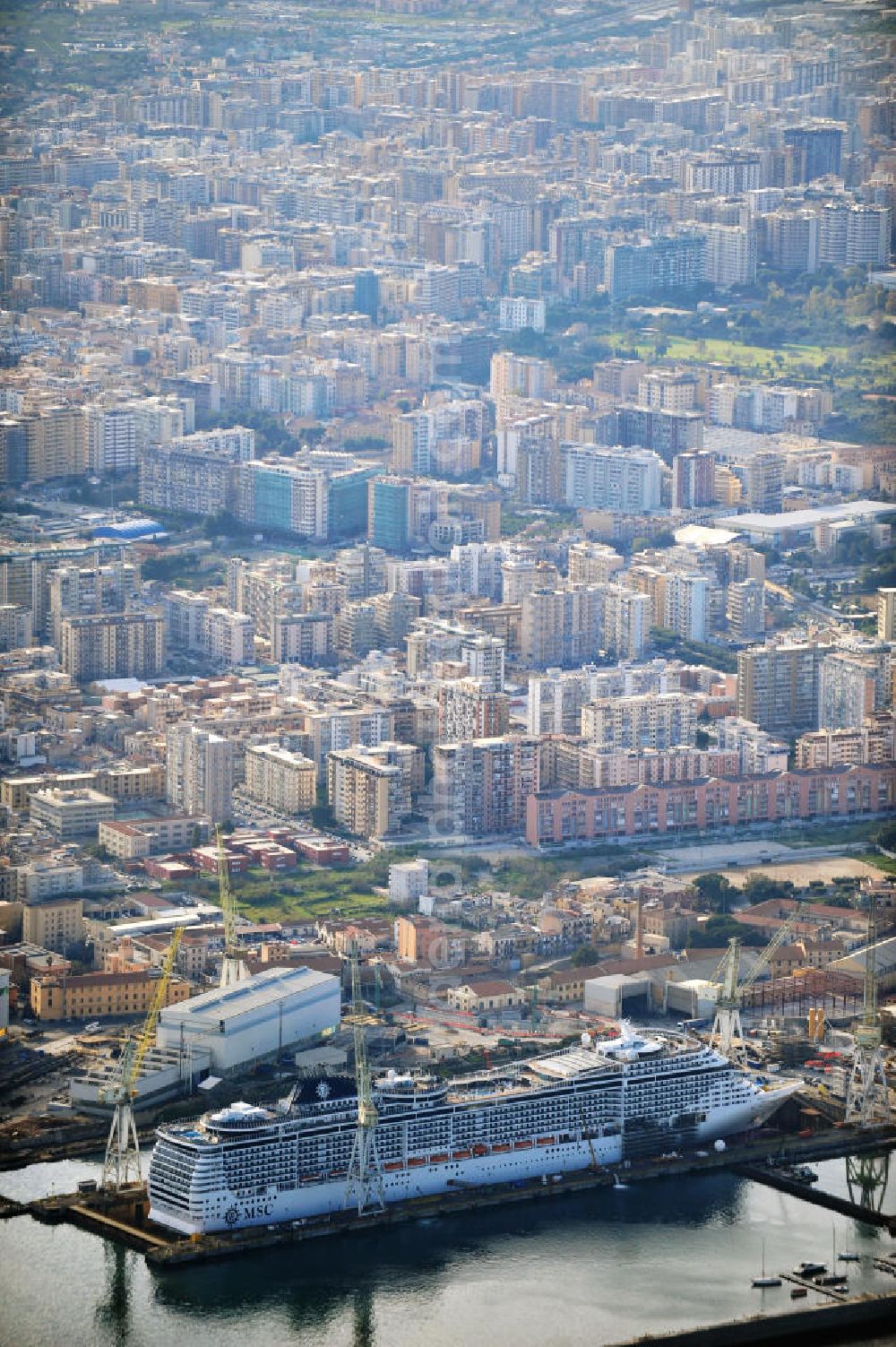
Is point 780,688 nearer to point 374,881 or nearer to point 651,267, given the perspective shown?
point 374,881

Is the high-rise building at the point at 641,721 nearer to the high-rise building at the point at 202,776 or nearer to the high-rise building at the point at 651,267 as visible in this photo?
the high-rise building at the point at 202,776

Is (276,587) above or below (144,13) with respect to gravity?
below

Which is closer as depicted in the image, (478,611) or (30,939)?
(30,939)

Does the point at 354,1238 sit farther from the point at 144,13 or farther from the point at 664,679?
the point at 144,13

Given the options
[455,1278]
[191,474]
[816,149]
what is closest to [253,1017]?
[455,1278]

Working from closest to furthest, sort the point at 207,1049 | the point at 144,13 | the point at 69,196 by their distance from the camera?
1. the point at 207,1049
2. the point at 69,196
3. the point at 144,13

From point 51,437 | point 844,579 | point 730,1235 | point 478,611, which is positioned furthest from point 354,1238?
point 51,437

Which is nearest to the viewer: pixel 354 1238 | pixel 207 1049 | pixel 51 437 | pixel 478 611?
pixel 354 1238
